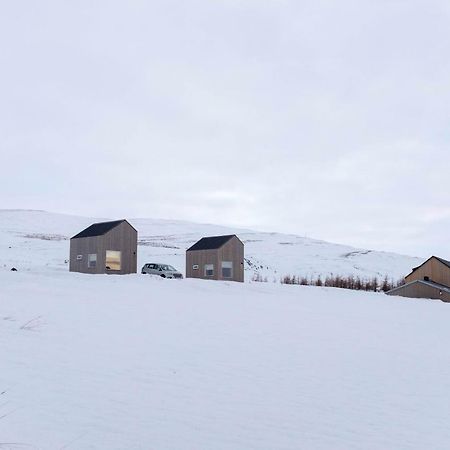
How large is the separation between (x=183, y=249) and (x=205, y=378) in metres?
68.9

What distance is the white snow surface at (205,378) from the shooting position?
733 centimetres

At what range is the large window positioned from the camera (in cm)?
3747

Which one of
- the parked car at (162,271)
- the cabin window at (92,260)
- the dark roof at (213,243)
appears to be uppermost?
the dark roof at (213,243)

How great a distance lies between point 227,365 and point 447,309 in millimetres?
24606

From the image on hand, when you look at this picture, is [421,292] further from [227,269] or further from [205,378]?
[205,378]

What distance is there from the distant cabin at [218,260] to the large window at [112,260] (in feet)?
21.1

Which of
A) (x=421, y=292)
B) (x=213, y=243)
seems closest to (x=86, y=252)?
(x=213, y=243)

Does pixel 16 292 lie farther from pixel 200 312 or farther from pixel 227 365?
pixel 227 365

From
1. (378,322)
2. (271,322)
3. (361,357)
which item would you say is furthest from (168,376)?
(378,322)

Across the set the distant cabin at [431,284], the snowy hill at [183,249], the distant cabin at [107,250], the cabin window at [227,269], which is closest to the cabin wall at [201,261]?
the cabin window at [227,269]

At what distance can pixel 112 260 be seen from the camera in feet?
124

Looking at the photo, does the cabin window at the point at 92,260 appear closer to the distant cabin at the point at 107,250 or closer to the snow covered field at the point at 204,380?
the distant cabin at the point at 107,250

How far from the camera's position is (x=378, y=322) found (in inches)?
856

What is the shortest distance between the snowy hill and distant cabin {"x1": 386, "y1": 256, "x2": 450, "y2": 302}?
17891 millimetres
